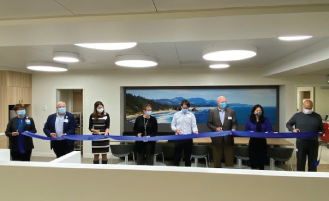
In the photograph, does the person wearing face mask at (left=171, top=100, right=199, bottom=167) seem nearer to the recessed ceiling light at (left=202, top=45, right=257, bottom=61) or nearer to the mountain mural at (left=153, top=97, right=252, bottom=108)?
the recessed ceiling light at (left=202, top=45, right=257, bottom=61)

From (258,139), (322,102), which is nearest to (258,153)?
(258,139)

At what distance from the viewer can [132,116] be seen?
660cm

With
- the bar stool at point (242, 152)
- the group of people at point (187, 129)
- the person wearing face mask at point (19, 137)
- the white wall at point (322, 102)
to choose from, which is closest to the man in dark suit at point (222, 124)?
the group of people at point (187, 129)

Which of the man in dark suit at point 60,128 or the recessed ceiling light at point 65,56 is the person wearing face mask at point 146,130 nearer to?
the man in dark suit at point 60,128

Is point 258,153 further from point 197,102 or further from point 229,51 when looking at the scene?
point 197,102

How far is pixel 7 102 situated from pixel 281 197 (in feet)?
21.7

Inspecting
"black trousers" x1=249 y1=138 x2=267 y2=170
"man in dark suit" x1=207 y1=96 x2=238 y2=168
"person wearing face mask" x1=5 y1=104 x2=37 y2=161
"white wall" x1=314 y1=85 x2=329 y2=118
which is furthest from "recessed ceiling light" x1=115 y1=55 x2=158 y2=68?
"white wall" x1=314 y1=85 x2=329 y2=118

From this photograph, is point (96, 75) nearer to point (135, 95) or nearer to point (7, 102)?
point (135, 95)

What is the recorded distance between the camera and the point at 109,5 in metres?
1.63

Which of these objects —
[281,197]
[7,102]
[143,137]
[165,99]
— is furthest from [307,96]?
[7,102]

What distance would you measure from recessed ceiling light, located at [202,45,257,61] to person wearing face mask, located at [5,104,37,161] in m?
3.63

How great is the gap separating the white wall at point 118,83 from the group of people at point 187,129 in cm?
224

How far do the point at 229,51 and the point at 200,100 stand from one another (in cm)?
326

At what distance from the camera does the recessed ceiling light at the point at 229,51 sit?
3.17 metres
